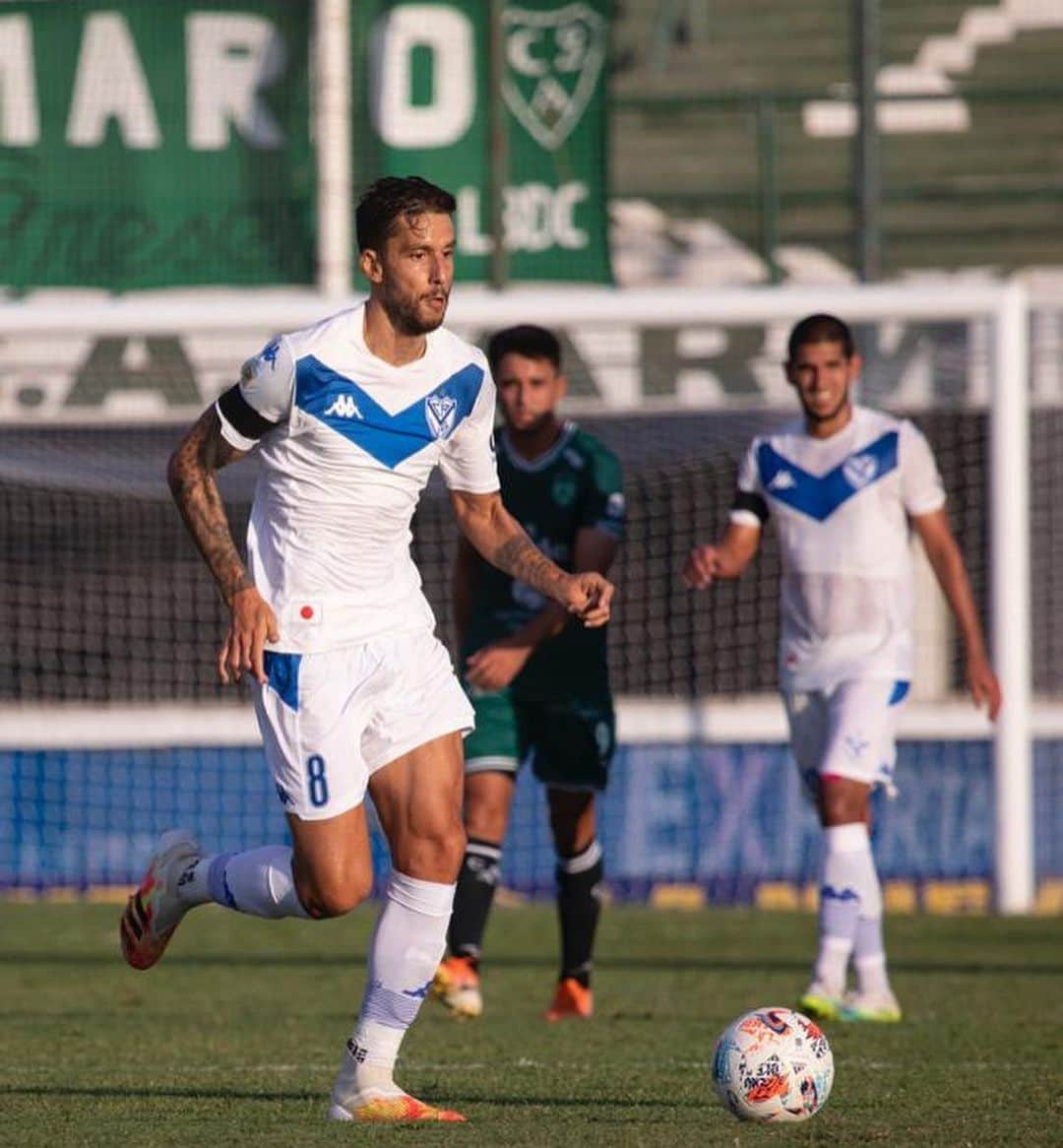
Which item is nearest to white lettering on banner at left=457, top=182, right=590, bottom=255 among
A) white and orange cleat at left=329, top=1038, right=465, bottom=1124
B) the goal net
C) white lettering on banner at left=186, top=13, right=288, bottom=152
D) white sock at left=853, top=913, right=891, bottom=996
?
Result: the goal net

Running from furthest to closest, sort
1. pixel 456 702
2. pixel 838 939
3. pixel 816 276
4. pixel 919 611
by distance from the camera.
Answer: pixel 816 276
pixel 919 611
pixel 838 939
pixel 456 702

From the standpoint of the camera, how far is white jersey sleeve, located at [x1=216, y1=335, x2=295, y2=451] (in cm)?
578

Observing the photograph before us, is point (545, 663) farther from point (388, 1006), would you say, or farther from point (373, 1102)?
point (373, 1102)

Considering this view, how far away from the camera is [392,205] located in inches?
229

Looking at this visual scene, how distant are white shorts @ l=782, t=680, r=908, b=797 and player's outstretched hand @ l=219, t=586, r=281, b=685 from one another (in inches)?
127

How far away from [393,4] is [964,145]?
5.53 m

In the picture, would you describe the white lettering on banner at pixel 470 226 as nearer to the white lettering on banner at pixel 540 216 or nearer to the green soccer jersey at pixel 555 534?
the white lettering on banner at pixel 540 216

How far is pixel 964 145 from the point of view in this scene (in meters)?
18.2

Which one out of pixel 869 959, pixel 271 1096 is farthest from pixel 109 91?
pixel 271 1096

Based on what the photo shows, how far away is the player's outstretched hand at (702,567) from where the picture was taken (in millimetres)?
8414

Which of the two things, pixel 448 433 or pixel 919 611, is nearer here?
pixel 448 433

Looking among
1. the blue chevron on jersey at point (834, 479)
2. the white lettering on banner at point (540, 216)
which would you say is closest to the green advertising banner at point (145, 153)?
the white lettering on banner at point (540, 216)

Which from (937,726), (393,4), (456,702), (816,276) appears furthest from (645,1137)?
(816,276)

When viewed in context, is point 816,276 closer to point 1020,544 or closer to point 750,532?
point 1020,544
